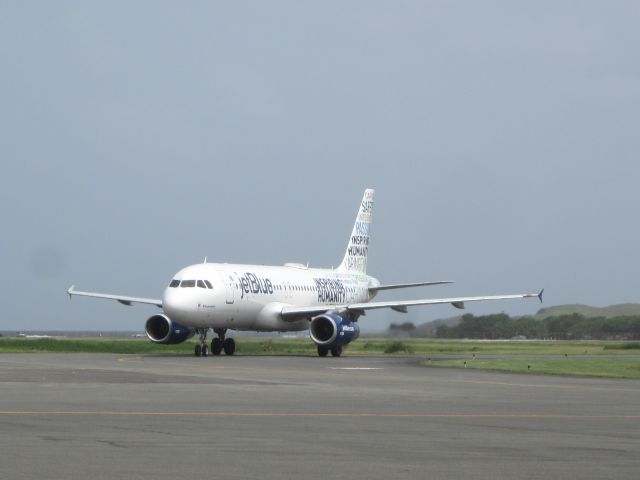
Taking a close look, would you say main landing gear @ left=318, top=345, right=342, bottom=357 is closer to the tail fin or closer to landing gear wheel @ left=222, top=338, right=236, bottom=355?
landing gear wheel @ left=222, top=338, right=236, bottom=355

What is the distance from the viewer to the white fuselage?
1969 inches

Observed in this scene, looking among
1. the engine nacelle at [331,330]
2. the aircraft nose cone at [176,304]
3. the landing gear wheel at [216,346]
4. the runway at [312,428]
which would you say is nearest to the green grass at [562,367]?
the runway at [312,428]

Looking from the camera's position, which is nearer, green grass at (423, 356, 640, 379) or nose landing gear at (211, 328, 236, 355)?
green grass at (423, 356, 640, 379)

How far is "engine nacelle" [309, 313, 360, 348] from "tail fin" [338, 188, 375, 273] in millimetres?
15594

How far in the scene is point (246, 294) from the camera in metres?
53.3

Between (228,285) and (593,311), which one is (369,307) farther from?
(593,311)

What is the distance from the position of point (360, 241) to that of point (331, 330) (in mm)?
18216

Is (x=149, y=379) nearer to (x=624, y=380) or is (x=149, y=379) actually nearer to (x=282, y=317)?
(x=624, y=380)

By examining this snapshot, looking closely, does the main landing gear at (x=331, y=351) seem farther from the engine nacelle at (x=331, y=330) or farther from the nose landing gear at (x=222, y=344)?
the nose landing gear at (x=222, y=344)

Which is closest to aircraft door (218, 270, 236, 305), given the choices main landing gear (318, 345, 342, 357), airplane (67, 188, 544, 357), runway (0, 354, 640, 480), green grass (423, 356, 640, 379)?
airplane (67, 188, 544, 357)

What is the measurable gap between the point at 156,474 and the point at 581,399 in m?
14.0

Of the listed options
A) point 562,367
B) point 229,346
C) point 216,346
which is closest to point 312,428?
point 562,367

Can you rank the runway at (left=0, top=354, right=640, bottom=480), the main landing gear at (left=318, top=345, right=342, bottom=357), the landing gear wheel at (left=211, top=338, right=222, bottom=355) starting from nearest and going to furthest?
the runway at (left=0, top=354, right=640, bottom=480) → the main landing gear at (left=318, top=345, right=342, bottom=357) → the landing gear wheel at (left=211, top=338, right=222, bottom=355)

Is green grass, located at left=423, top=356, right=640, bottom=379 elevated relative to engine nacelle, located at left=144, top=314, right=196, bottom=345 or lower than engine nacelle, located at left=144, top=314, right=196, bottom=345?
lower
